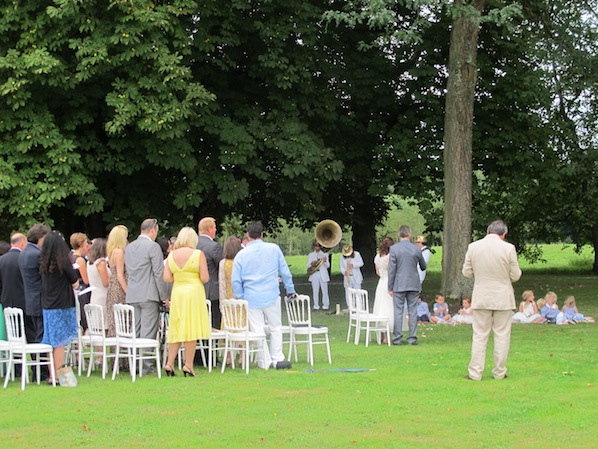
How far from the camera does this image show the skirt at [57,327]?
12.4 metres

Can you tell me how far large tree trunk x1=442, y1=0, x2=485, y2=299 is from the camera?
25.8 m

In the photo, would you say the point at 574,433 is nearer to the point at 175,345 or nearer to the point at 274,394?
the point at 274,394

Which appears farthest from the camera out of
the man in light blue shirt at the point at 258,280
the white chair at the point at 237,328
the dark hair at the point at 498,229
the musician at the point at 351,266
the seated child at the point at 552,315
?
the musician at the point at 351,266

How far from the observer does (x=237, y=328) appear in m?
13.8

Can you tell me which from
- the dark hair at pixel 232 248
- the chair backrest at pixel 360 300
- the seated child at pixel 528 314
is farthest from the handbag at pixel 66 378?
the seated child at pixel 528 314

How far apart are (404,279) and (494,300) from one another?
459cm

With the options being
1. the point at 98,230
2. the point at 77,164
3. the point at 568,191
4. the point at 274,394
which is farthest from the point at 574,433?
the point at 568,191

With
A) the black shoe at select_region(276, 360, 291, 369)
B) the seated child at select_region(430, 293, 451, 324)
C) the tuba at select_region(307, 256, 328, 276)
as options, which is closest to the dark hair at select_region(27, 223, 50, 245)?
the black shoe at select_region(276, 360, 291, 369)

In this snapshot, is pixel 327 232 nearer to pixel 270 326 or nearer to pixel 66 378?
pixel 270 326

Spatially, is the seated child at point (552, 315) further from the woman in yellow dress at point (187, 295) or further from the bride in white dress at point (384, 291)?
the woman in yellow dress at point (187, 295)

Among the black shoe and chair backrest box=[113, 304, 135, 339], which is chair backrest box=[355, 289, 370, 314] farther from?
chair backrest box=[113, 304, 135, 339]

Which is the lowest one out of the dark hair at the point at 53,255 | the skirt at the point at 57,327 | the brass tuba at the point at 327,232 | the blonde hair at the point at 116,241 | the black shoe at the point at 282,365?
the black shoe at the point at 282,365

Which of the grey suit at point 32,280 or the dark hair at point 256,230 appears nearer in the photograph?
the grey suit at point 32,280

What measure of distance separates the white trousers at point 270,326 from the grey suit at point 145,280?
1228mm
